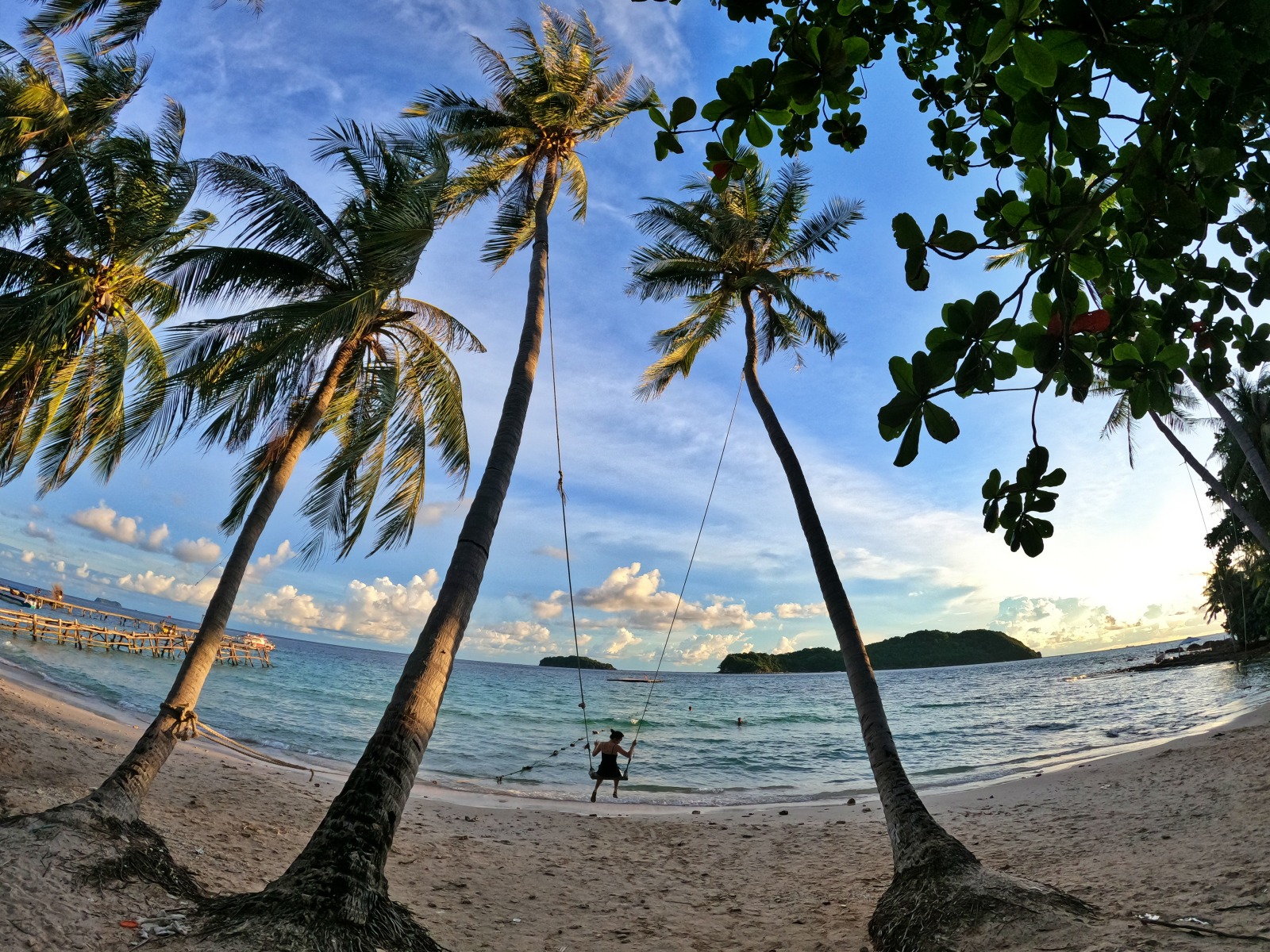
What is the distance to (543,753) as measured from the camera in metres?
18.0

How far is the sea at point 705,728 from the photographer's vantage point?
45.0ft

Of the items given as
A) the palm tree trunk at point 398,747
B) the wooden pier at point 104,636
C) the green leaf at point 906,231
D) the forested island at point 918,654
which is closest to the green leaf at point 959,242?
the green leaf at point 906,231

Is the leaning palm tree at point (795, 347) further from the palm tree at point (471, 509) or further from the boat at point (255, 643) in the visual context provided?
the boat at point (255, 643)

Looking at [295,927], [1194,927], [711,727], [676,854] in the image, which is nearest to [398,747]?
[295,927]

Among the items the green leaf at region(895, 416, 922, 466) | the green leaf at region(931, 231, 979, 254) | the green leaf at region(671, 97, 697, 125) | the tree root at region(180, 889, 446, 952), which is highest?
the green leaf at region(671, 97, 697, 125)

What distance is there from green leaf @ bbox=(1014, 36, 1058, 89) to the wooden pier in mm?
31878

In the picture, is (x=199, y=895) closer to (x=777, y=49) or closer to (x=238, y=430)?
(x=777, y=49)

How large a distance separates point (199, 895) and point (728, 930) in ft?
11.9

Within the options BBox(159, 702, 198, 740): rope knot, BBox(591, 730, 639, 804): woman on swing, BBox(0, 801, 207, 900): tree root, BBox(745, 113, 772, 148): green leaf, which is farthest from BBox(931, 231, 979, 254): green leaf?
BBox(591, 730, 639, 804): woman on swing

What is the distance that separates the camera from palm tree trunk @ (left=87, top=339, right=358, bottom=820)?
15.9 feet

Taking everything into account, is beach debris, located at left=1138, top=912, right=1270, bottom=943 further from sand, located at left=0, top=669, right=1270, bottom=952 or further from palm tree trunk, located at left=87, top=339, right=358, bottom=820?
palm tree trunk, located at left=87, top=339, right=358, bottom=820

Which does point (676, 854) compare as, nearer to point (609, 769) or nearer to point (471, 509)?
point (609, 769)

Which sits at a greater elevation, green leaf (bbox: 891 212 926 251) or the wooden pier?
green leaf (bbox: 891 212 926 251)

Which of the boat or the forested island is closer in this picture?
the boat
